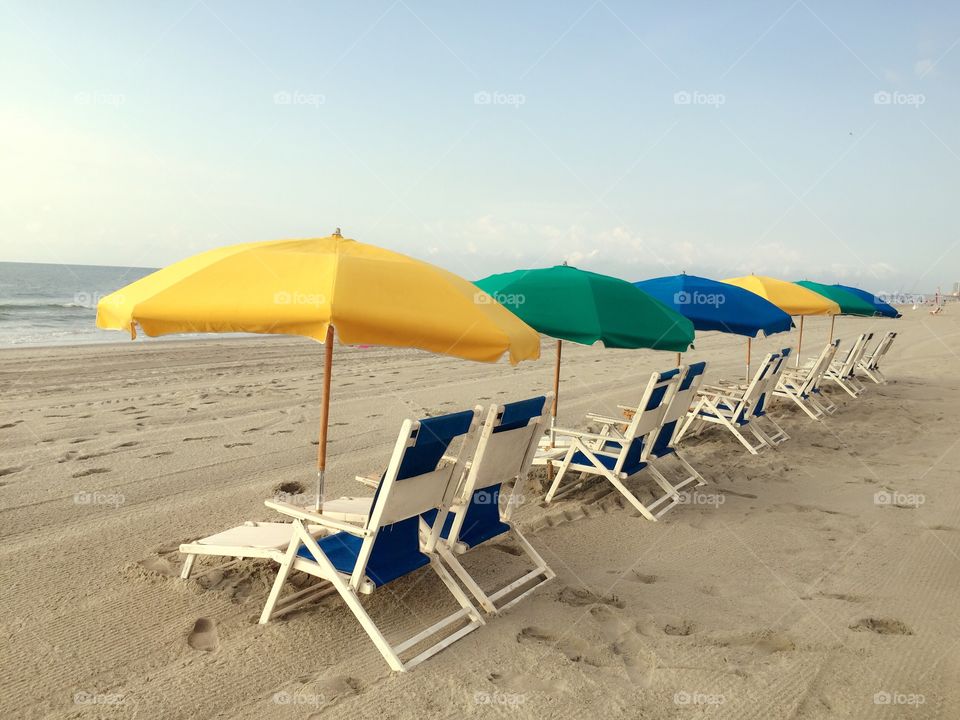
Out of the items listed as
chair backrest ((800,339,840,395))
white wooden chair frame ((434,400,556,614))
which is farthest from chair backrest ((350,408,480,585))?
chair backrest ((800,339,840,395))

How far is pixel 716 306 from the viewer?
755 cm

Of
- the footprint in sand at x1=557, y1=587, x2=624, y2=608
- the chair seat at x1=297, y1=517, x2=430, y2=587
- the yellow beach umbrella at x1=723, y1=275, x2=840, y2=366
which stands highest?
the yellow beach umbrella at x1=723, y1=275, x2=840, y2=366

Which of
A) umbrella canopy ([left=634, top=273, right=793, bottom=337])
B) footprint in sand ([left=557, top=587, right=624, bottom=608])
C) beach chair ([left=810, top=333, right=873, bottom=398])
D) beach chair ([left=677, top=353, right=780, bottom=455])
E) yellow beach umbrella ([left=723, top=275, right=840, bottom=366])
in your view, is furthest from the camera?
beach chair ([left=810, top=333, right=873, bottom=398])

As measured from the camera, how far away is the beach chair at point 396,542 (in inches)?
126

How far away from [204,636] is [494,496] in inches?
60.3

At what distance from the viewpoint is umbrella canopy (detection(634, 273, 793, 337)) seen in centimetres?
744

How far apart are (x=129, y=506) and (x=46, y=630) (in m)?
1.81

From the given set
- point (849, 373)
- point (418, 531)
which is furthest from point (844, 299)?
point (418, 531)

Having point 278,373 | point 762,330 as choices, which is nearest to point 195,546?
point 762,330

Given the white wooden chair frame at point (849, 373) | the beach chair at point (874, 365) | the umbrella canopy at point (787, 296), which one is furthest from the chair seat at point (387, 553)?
the beach chair at point (874, 365)

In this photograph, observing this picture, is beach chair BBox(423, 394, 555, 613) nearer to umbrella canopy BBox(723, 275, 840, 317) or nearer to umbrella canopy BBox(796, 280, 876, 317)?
umbrella canopy BBox(723, 275, 840, 317)

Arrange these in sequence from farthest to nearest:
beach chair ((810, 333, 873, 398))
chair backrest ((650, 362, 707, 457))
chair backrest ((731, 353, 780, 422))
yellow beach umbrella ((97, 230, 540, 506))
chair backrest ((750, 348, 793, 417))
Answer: beach chair ((810, 333, 873, 398)), chair backrest ((750, 348, 793, 417)), chair backrest ((731, 353, 780, 422)), chair backrest ((650, 362, 707, 457)), yellow beach umbrella ((97, 230, 540, 506))

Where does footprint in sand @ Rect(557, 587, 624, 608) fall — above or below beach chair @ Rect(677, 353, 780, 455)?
below

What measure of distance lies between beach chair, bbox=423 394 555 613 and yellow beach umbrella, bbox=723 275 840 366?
707 cm
